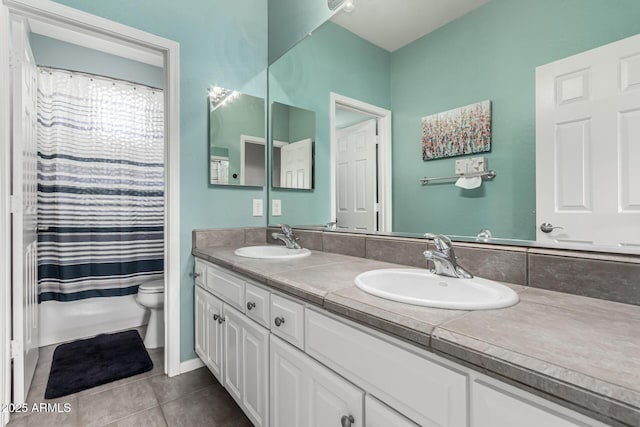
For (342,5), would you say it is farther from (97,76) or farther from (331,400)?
(97,76)

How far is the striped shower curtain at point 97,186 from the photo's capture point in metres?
2.37

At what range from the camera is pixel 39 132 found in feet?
7.56

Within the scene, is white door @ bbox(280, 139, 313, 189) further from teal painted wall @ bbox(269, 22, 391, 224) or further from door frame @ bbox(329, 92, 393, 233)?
door frame @ bbox(329, 92, 393, 233)

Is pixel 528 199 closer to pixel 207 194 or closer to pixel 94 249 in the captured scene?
pixel 207 194

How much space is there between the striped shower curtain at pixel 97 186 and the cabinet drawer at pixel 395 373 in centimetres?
250

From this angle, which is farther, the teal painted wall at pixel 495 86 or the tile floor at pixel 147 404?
the tile floor at pixel 147 404

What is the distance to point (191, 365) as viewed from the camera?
6.33ft

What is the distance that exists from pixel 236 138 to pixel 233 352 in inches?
52.9

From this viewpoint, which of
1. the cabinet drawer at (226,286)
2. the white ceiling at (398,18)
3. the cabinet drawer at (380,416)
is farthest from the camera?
the cabinet drawer at (226,286)

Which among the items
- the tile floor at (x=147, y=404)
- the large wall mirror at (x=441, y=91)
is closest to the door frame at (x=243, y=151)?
the large wall mirror at (x=441, y=91)

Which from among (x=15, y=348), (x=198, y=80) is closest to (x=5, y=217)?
(x=15, y=348)

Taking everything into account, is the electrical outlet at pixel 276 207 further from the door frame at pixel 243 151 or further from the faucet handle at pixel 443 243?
the faucet handle at pixel 443 243

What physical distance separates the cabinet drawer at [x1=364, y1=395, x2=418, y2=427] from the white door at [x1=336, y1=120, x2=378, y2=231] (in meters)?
0.86

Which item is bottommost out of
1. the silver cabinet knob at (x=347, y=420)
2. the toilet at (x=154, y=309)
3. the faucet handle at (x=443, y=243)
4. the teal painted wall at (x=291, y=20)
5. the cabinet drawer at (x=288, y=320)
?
the toilet at (x=154, y=309)
